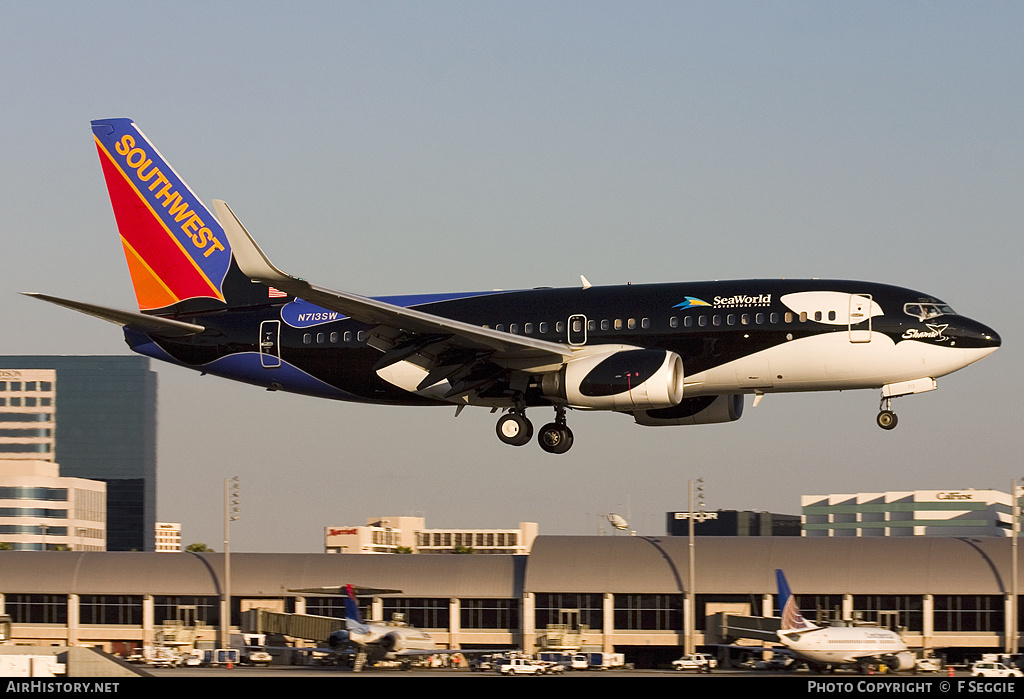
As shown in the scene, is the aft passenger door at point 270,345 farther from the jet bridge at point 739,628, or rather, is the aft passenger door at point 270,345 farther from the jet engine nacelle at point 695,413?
the jet bridge at point 739,628

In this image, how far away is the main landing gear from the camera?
5100 centimetres

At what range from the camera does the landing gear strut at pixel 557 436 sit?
168 feet

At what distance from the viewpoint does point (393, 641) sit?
242 feet

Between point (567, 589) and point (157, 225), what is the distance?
37.9 meters

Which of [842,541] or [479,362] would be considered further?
[842,541]

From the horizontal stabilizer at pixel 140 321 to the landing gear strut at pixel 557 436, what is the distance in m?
14.3

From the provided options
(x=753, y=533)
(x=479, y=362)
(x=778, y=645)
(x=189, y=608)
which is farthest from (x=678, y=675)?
(x=753, y=533)

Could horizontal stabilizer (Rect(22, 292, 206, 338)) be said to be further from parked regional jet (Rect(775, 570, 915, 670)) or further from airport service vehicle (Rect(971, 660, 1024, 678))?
airport service vehicle (Rect(971, 660, 1024, 678))

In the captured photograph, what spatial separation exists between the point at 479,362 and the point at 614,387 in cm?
567

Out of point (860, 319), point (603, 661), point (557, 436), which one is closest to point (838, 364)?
point (860, 319)

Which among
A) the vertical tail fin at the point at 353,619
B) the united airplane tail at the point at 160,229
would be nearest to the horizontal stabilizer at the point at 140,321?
the united airplane tail at the point at 160,229

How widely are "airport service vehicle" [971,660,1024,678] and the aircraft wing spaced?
30.8 m

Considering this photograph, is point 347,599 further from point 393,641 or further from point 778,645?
point 778,645

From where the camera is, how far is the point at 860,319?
46.9 m
